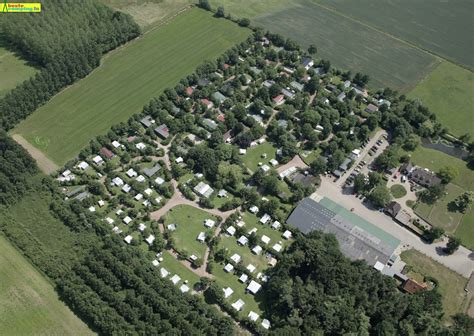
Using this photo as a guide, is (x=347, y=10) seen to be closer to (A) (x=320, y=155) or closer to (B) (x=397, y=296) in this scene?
(A) (x=320, y=155)

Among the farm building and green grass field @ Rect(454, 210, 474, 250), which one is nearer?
the farm building

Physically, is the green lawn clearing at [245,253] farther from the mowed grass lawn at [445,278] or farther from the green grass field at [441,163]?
the green grass field at [441,163]

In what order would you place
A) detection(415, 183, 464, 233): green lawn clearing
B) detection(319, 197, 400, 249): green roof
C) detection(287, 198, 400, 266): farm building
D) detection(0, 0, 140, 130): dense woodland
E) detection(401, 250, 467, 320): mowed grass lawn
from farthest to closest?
detection(0, 0, 140, 130): dense woodland, detection(415, 183, 464, 233): green lawn clearing, detection(319, 197, 400, 249): green roof, detection(287, 198, 400, 266): farm building, detection(401, 250, 467, 320): mowed grass lawn

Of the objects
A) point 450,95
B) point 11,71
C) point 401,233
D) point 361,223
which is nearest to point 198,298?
point 361,223

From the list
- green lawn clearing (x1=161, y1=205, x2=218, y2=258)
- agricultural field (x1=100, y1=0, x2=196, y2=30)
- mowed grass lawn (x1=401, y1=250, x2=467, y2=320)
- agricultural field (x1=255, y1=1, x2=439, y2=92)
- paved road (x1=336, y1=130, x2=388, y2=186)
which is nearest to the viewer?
mowed grass lawn (x1=401, y1=250, x2=467, y2=320)

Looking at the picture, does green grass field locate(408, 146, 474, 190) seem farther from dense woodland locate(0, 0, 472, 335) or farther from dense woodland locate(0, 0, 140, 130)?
dense woodland locate(0, 0, 140, 130)

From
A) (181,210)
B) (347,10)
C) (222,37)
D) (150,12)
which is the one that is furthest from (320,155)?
(150,12)

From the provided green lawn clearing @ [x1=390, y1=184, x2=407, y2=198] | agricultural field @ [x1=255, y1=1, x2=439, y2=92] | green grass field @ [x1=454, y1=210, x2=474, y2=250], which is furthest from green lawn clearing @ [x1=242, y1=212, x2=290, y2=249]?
agricultural field @ [x1=255, y1=1, x2=439, y2=92]
